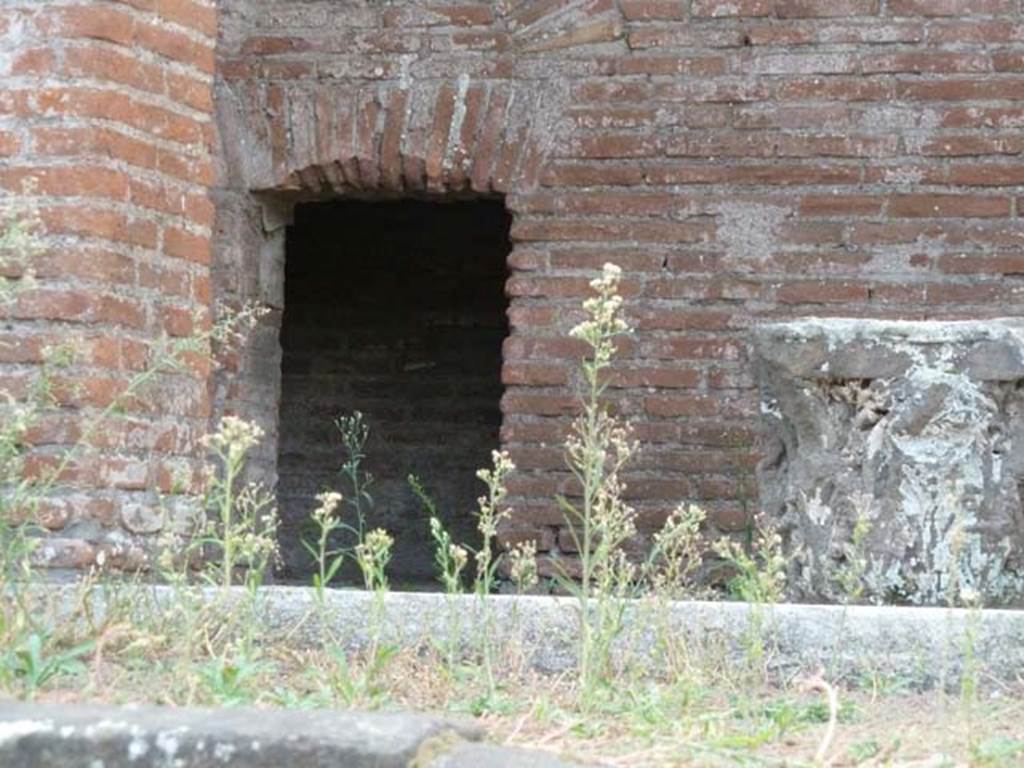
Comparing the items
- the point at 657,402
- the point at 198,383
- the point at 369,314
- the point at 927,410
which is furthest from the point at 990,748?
the point at 369,314

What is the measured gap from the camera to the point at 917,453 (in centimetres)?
493

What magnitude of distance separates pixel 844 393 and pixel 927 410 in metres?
0.20

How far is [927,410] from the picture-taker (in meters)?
4.93

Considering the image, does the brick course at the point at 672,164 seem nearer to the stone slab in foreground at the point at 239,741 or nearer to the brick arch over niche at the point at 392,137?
the brick arch over niche at the point at 392,137

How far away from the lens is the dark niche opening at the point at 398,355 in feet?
30.0

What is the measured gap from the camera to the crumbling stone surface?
491cm

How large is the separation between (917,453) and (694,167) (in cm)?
211

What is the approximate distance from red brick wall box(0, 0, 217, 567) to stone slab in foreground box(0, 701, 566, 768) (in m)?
1.78

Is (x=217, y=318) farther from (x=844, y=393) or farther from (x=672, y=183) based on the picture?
(x=844, y=393)

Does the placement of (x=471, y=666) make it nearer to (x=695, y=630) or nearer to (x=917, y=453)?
(x=695, y=630)

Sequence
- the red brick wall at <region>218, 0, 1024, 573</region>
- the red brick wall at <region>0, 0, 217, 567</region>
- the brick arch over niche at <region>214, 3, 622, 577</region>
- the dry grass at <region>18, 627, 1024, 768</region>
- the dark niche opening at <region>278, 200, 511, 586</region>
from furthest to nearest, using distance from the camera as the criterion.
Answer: the dark niche opening at <region>278, 200, 511, 586</region> < the brick arch over niche at <region>214, 3, 622, 577</region> < the red brick wall at <region>218, 0, 1024, 573</region> < the red brick wall at <region>0, 0, 217, 567</region> < the dry grass at <region>18, 627, 1024, 768</region>

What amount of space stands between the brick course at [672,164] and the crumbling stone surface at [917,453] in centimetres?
171

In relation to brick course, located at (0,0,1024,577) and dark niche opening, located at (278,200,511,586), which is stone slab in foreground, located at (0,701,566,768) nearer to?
brick course, located at (0,0,1024,577)

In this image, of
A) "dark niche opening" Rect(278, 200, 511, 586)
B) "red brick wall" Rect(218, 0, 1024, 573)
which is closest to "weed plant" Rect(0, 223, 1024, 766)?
"red brick wall" Rect(218, 0, 1024, 573)
